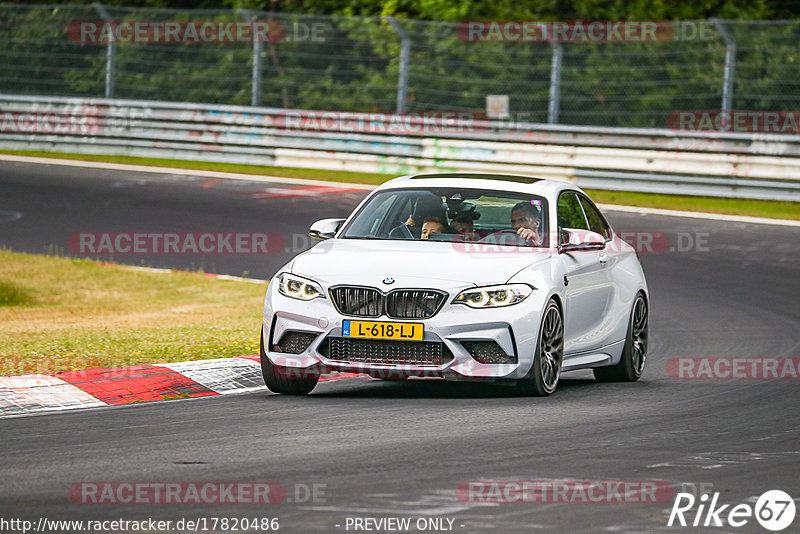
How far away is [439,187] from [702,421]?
2.87 meters

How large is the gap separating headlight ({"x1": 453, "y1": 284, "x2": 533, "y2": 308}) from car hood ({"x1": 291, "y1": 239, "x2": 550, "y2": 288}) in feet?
0.18

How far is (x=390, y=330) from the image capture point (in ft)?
30.3

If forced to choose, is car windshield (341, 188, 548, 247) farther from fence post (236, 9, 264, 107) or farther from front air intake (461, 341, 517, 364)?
fence post (236, 9, 264, 107)

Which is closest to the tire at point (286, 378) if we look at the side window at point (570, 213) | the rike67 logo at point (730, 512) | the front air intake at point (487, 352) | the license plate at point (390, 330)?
the license plate at point (390, 330)

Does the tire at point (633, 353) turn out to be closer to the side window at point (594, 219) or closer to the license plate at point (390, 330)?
the side window at point (594, 219)

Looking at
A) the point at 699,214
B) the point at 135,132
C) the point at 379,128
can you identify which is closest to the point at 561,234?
the point at 699,214

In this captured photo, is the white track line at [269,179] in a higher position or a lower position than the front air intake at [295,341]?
lower

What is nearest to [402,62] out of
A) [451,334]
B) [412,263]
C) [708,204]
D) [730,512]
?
[708,204]

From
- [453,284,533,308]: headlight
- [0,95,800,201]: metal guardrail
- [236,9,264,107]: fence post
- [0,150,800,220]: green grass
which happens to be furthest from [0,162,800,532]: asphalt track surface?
[236,9,264,107]: fence post

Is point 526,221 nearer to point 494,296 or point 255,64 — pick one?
point 494,296

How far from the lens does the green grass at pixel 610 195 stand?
2295 centimetres

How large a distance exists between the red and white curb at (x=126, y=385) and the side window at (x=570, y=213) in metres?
2.07

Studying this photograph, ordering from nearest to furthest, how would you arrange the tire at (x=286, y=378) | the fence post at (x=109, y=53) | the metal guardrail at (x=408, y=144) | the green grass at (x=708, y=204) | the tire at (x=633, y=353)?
the tire at (x=286, y=378)
the tire at (x=633, y=353)
the green grass at (x=708, y=204)
the metal guardrail at (x=408, y=144)
the fence post at (x=109, y=53)

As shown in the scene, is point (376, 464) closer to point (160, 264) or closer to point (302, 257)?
point (302, 257)
